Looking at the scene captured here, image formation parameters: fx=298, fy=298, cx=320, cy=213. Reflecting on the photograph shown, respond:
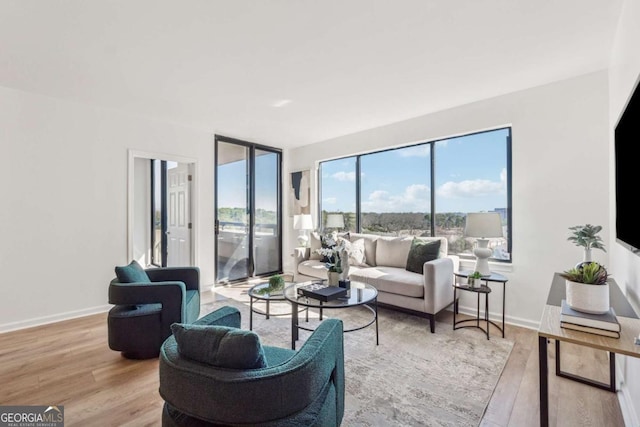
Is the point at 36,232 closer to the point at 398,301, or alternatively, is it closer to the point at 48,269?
the point at 48,269

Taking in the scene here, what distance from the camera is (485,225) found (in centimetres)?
293

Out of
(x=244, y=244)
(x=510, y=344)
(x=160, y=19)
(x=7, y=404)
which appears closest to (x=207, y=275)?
(x=244, y=244)

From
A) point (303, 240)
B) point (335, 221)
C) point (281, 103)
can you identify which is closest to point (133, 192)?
point (281, 103)

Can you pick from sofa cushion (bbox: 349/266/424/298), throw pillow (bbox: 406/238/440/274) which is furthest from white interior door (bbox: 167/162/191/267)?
throw pillow (bbox: 406/238/440/274)

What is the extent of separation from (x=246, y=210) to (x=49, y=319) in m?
2.86

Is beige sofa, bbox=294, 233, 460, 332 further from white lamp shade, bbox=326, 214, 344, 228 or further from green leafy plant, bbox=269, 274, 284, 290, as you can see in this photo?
green leafy plant, bbox=269, 274, 284, 290

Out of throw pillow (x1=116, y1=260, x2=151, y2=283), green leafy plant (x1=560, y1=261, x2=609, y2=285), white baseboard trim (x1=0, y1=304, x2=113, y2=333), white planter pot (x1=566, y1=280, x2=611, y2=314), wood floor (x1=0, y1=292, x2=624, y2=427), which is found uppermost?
green leafy plant (x1=560, y1=261, x2=609, y2=285)

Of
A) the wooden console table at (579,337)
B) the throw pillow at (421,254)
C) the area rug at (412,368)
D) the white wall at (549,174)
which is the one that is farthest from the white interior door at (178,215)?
the wooden console table at (579,337)

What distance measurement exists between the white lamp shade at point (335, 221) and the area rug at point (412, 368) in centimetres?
169

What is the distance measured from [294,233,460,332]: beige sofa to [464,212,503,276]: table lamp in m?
0.34

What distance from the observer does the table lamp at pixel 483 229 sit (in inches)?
114

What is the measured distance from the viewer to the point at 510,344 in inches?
107

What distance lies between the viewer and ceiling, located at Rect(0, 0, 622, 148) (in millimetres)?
1928

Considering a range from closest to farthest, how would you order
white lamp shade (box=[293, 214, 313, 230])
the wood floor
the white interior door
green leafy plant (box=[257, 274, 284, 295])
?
the wood floor, green leafy plant (box=[257, 274, 284, 295]), the white interior door, white lamp shade (box=[293, 214, 313, 230])
